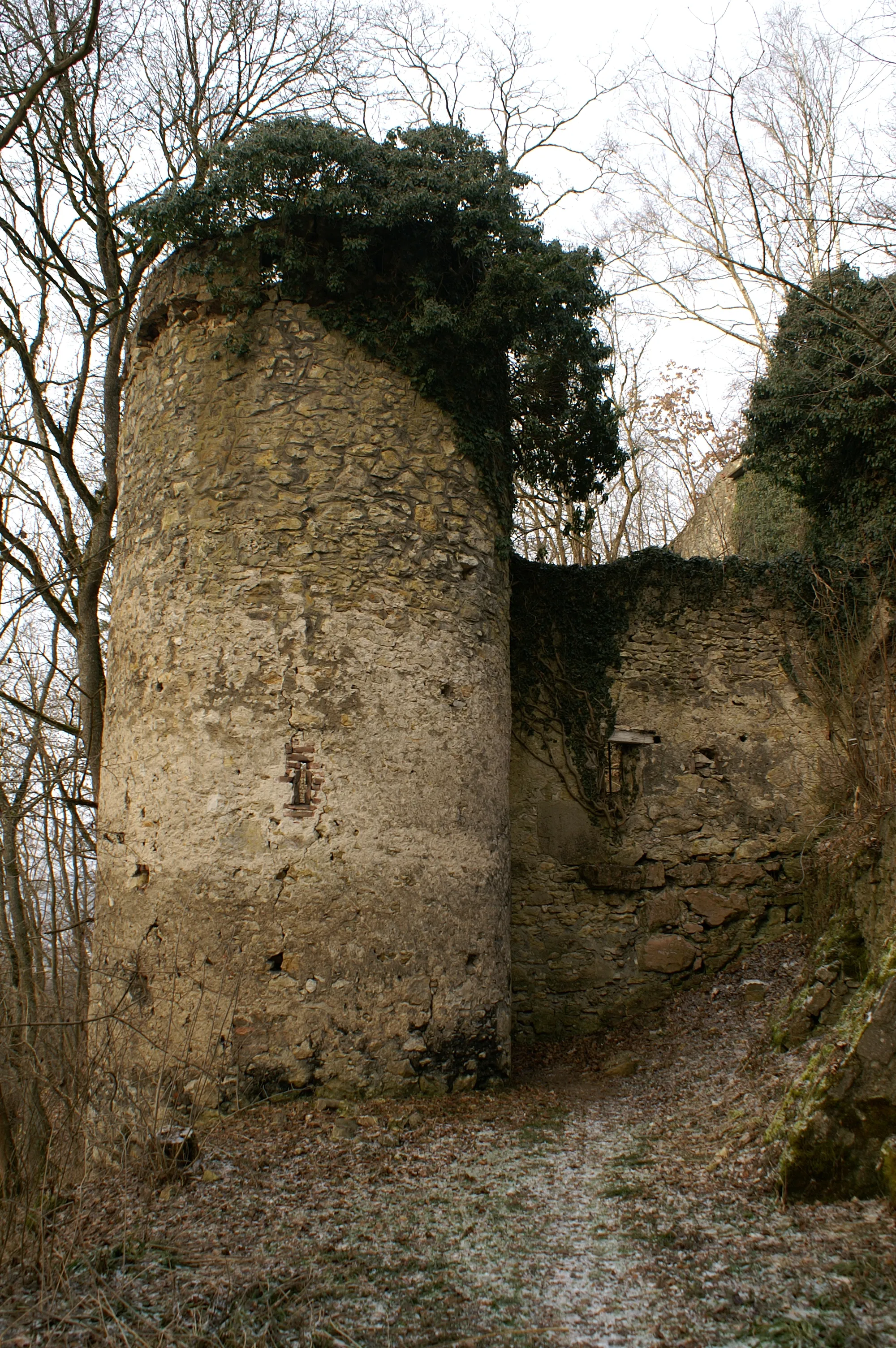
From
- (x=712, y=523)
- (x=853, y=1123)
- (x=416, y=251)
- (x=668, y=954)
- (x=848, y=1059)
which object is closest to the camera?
(x=853, y=1123)

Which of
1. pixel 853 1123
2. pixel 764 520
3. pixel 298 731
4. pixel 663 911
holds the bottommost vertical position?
pixel 663 911

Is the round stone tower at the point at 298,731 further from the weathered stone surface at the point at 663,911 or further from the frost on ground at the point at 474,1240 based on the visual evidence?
the weathered stone surface at the point at 663,911

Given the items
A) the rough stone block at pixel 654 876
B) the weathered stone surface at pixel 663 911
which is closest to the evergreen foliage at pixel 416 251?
the rough stone block at pixel 654 876

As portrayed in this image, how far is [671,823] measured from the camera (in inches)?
324

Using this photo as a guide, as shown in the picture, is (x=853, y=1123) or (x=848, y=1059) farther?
(x=848, y=1059)

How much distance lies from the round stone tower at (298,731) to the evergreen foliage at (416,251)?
10.6 inches

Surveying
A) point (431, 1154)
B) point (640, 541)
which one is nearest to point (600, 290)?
point (431, 1154)

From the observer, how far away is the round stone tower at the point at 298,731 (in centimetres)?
539

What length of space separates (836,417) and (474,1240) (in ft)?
26.0

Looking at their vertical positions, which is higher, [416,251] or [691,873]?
[416,251]

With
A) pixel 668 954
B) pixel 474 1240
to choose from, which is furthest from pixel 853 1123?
pixel 668 954

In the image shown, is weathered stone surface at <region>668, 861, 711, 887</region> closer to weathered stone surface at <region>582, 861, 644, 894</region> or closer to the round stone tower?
weathered stone surface at <region>582, 861, 644, 894</region>

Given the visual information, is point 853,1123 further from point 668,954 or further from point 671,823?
point 671,823

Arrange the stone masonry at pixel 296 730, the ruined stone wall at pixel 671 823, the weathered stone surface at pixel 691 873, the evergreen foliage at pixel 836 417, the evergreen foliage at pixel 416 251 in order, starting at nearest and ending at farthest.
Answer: the stone masonry at pixel 296 730 → the evergreen foliage at pixel 416 251 → the ruined stone wall at pixel 671 823 → the weathered stone surface at pixel 691 873 → the evergreen foliage at pixel 836 417
